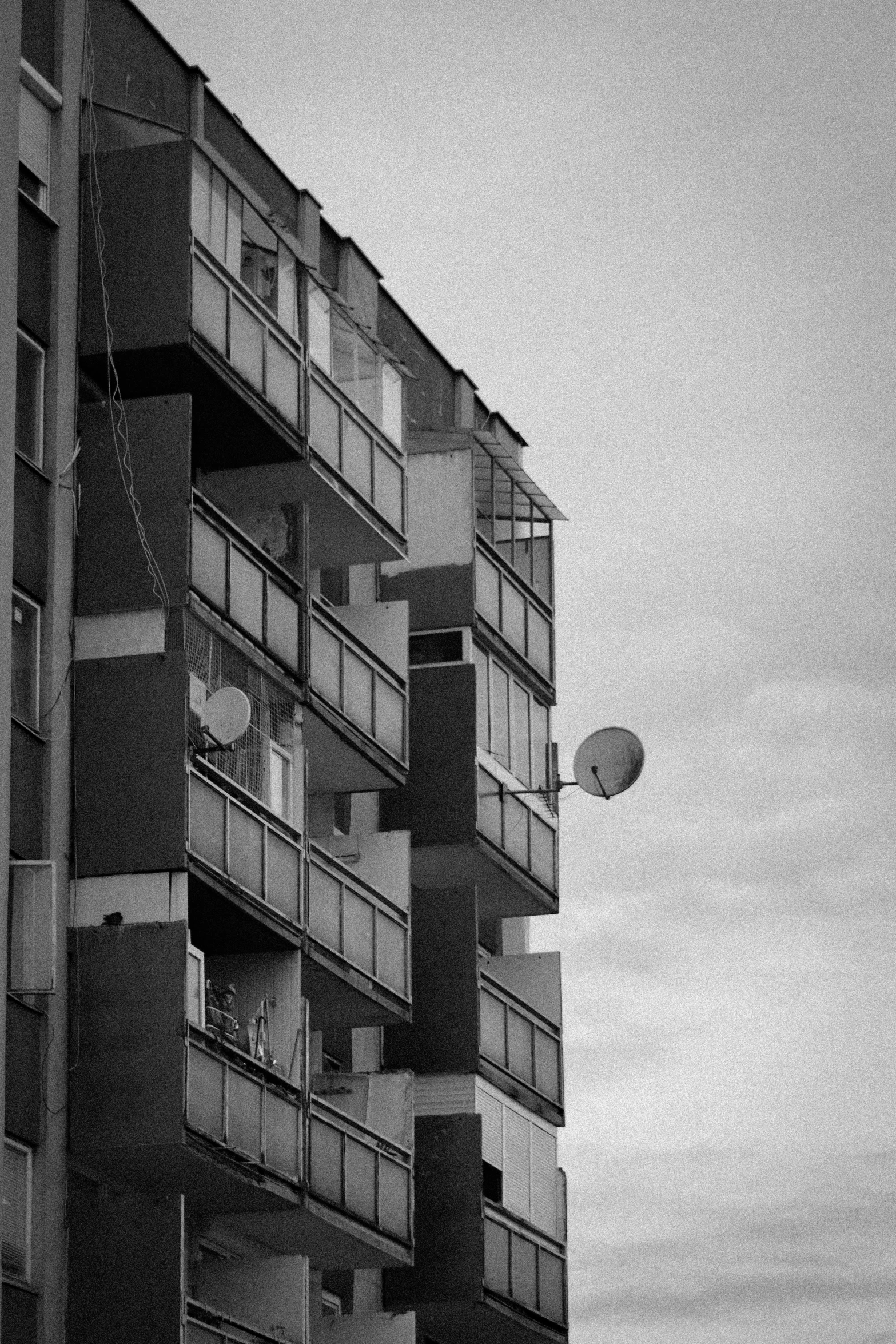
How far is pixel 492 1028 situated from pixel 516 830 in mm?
3571

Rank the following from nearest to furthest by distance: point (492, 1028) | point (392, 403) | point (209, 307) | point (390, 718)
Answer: point (209, 307), point (390, 718), point (492, 1028), point (392, 403)

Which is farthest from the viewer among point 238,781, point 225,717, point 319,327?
point 319,327

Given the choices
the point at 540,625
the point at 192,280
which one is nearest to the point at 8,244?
the point at 192,280

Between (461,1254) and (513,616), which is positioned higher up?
(513,616)

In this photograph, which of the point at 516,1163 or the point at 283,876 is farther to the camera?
the point at 516,1163

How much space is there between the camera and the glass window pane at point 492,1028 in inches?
1756

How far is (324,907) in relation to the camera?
3991 centimetres

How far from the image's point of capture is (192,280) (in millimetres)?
37812

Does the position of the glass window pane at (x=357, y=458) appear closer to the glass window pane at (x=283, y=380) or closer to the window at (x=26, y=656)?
the glass window pane at (x=283, y=380)

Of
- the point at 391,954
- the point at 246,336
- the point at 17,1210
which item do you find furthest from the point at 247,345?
the point at 17,1210

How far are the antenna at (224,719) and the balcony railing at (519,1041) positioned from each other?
8.92 metres

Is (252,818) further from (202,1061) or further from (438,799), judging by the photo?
(438,799)

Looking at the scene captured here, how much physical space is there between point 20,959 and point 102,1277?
359 centimetres

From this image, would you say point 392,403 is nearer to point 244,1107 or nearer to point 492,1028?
point 492,1028
